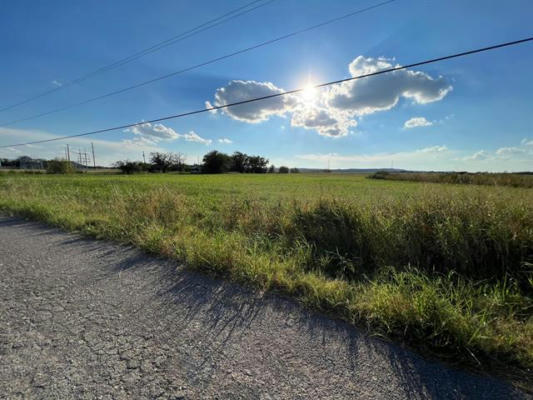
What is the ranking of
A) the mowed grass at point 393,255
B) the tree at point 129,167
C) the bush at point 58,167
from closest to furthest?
the mowed grass at point 393,255, the bush at point 58,167, the tree at point 129,167

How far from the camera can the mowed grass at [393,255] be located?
6.27 ft

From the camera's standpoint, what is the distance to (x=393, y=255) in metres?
3.62

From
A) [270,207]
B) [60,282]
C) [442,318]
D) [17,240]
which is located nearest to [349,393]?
[442,318]

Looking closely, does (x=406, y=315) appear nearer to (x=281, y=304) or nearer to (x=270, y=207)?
(x=281, y=304)

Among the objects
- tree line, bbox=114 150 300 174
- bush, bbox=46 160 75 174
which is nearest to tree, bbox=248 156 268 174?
tree line, bbox=114 150 300 174

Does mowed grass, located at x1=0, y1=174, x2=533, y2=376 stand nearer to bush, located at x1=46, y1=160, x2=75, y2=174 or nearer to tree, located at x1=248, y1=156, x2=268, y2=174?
bush, located at x1=46, y1=160, x2=75, y2=174

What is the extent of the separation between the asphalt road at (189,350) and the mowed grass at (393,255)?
291 mm

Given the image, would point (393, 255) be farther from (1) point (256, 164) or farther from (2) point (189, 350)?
(1) point (256, 164)

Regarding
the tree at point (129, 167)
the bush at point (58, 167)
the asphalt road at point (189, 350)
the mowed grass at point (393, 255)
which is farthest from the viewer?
the tree at point (129, 167)

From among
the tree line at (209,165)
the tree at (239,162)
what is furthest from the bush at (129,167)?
the tree at (239,162)

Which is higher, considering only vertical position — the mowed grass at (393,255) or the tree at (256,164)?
the tree at (256,164)

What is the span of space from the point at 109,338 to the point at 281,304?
1577 mm

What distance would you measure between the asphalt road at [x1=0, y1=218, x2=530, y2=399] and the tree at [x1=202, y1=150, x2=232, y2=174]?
253 ft

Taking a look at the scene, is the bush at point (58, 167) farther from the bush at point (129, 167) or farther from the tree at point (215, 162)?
the tree at point (215, 162)
